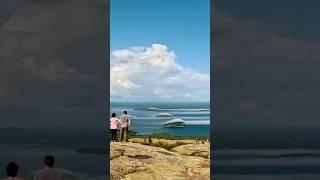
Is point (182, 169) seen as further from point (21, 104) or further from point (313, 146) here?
point (21, 104)

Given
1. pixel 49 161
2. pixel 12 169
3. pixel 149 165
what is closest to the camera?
pixel 12 169

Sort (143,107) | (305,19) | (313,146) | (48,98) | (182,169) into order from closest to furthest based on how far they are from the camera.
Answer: (48,98) → (305,19) → (313,146) → (182,169) → (143,107)

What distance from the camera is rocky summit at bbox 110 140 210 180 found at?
13.4m

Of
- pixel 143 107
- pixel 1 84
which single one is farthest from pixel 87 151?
pixel 143 107

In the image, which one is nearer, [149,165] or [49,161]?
[49,161]

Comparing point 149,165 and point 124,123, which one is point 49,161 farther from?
point 124,123

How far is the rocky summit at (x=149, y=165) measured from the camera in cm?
1336

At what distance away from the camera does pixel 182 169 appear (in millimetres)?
13922

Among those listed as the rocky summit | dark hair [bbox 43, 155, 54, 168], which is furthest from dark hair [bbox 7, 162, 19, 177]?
the rocky summit

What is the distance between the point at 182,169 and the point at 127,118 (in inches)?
83.4

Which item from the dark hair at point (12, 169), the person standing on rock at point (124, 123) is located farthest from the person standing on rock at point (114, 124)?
the dark hair at point (12, 169)

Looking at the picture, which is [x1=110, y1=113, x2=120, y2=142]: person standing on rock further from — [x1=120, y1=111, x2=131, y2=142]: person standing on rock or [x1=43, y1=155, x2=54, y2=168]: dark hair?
[x1=43, y1=155, x2=54, y2=168]: dark hair

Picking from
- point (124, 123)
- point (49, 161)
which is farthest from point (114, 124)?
point (49, 161)

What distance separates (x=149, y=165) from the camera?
1365 cm
